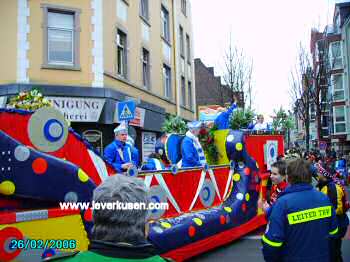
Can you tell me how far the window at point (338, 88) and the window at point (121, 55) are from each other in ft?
94.5

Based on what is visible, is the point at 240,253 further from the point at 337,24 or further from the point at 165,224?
the point at 337,24

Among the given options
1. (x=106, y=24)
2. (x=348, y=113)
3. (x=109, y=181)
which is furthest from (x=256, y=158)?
(x=348, y=113)

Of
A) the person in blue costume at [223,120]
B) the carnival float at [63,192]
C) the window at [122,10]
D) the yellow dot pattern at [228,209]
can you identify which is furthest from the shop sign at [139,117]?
the carnival float at [63,192]

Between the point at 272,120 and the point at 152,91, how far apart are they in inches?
367

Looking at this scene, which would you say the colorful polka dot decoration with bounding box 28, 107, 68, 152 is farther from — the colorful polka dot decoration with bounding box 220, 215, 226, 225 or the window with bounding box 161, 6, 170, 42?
the window with bounding box 161, 6, 170, 42

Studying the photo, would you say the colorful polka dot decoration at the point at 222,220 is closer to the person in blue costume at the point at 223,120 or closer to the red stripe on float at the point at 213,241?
the red stripe on float at the point at 213,241

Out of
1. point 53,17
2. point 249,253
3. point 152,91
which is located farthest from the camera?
point 152,91

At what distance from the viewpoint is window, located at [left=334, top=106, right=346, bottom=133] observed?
1599 inches

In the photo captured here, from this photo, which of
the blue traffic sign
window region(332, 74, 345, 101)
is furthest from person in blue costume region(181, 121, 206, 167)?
window region(332, 74, 345, 101)

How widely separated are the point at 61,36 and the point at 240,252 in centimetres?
1021

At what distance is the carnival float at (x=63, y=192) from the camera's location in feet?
12.6

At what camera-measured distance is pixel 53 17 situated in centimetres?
1416

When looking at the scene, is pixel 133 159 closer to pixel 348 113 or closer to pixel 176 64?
pixel 176 64

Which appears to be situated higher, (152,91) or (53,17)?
(53,17)
